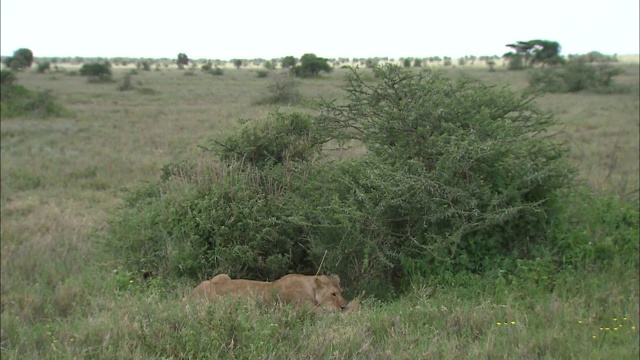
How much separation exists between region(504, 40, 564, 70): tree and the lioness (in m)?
48.3

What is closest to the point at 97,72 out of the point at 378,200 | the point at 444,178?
the point at 378,200

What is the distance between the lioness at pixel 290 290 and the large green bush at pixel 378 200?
1.40 ft

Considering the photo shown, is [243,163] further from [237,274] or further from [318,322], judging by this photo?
[318,322]

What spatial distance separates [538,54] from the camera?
2064 inches

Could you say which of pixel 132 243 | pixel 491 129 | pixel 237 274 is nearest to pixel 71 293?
pixel 132 243

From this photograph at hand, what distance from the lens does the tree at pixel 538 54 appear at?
4872 cm

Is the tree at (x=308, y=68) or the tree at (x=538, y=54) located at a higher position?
the tree at (x=538, y=54)

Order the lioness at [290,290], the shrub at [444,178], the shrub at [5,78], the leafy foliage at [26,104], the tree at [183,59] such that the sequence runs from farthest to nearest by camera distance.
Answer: the tree at [183,59]
the shrub at [5,78]
the leafy foliage at [26,104]
the shrub at [444,178]
the lioness at [290,290]

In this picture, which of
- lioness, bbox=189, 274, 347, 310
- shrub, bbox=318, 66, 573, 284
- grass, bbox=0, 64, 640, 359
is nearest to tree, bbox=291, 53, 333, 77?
grass, bbox=0, 64, 640, 359

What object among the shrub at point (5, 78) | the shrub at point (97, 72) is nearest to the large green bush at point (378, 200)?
the shrub at point (5, 78)

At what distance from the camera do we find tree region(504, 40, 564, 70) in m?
48.7

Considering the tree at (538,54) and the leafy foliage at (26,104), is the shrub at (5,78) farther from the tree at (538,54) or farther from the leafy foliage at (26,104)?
the tree at (538,54)

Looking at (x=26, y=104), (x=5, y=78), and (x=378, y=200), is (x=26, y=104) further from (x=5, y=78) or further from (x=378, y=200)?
(x=378, y=200)

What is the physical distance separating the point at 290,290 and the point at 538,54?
54487 mm
